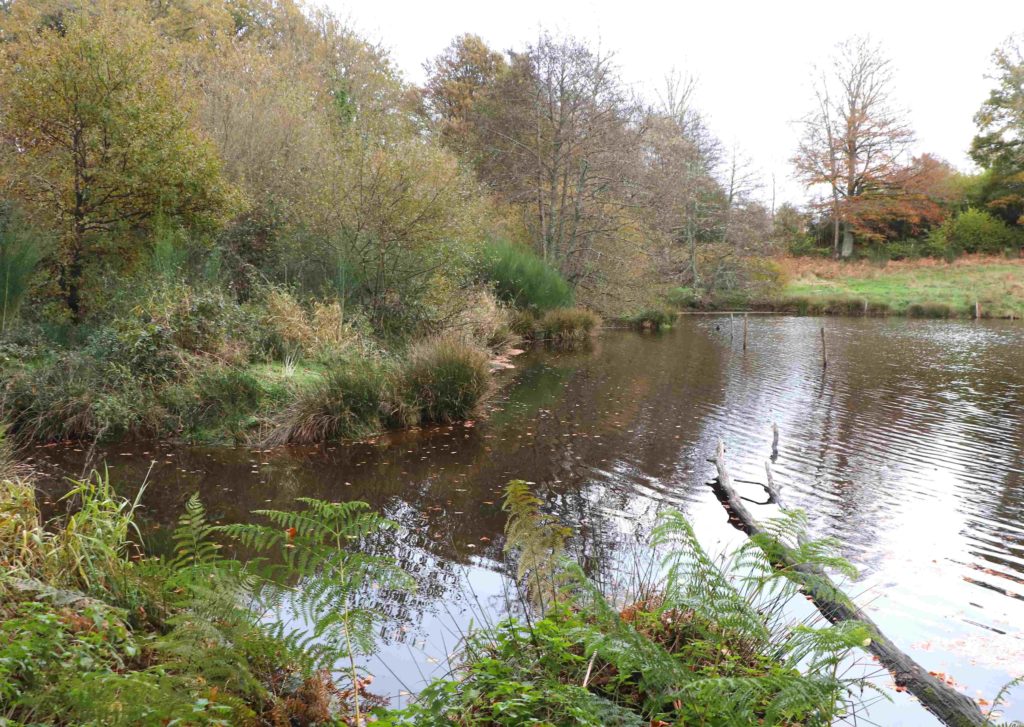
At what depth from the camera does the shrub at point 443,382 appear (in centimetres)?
959

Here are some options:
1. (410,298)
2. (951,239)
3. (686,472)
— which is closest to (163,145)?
(410,298)

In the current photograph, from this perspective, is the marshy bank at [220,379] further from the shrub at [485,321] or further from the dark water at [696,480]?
the shrub at [485,321]

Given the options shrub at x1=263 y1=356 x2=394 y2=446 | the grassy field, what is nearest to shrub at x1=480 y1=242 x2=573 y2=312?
shrub at x1=263 y1=356 x2=394 y2=446

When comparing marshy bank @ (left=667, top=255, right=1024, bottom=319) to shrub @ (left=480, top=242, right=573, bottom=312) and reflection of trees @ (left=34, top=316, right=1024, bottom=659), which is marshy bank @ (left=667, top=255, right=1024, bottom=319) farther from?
reflection of trees @ (left=34, top=316, right=1024, bottom=659)

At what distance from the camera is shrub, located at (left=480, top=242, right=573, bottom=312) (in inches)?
746

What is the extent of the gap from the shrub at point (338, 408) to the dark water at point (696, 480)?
0.33m

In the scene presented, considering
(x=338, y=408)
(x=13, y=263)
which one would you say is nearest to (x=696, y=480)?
(x=338, y=408)

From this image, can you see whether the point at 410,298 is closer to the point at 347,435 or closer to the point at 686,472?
the point at 347,435

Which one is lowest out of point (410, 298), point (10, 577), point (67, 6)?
point (10, 577)

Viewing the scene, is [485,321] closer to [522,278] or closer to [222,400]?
[522,278]

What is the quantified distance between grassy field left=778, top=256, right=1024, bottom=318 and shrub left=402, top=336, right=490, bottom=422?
941 inches

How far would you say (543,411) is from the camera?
35.8 ft

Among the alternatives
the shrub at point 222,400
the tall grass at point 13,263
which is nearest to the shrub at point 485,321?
the shrub at point 222,400

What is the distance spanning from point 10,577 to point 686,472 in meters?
6.30
